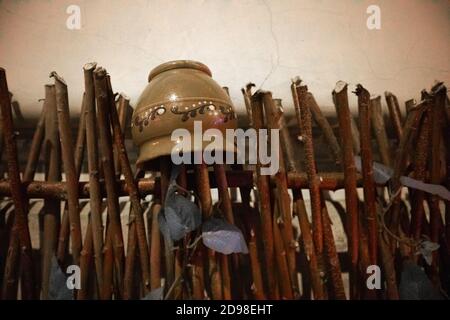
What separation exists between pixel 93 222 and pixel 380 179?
58cm

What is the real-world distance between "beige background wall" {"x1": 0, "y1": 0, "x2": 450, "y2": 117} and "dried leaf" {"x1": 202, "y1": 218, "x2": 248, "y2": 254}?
386mm

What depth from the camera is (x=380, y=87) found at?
2.85 ft

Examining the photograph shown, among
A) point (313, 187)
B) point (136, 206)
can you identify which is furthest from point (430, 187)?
point (136, 206)

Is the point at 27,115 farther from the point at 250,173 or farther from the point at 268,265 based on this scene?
the point at 268,265

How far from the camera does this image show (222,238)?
54 cm

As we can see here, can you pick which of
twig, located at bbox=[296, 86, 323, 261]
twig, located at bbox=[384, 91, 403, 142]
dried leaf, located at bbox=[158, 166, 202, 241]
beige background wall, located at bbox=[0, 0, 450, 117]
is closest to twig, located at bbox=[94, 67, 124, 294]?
dried leaf, located at bbox=[158, 166, 202, 241]

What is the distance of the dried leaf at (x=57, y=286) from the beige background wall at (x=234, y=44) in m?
0.45

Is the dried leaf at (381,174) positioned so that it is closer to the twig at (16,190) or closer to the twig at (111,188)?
the twig at (111,188)

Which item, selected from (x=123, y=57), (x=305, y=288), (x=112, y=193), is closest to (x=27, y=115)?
(x=123, y=57)

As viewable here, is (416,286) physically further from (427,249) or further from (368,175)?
(368,175)

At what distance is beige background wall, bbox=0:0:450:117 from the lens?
0.84 metres

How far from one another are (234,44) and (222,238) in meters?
0.57

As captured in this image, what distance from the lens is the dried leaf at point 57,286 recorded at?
21.5 inches

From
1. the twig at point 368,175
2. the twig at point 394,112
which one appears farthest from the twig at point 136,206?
the twig at point 394,112
